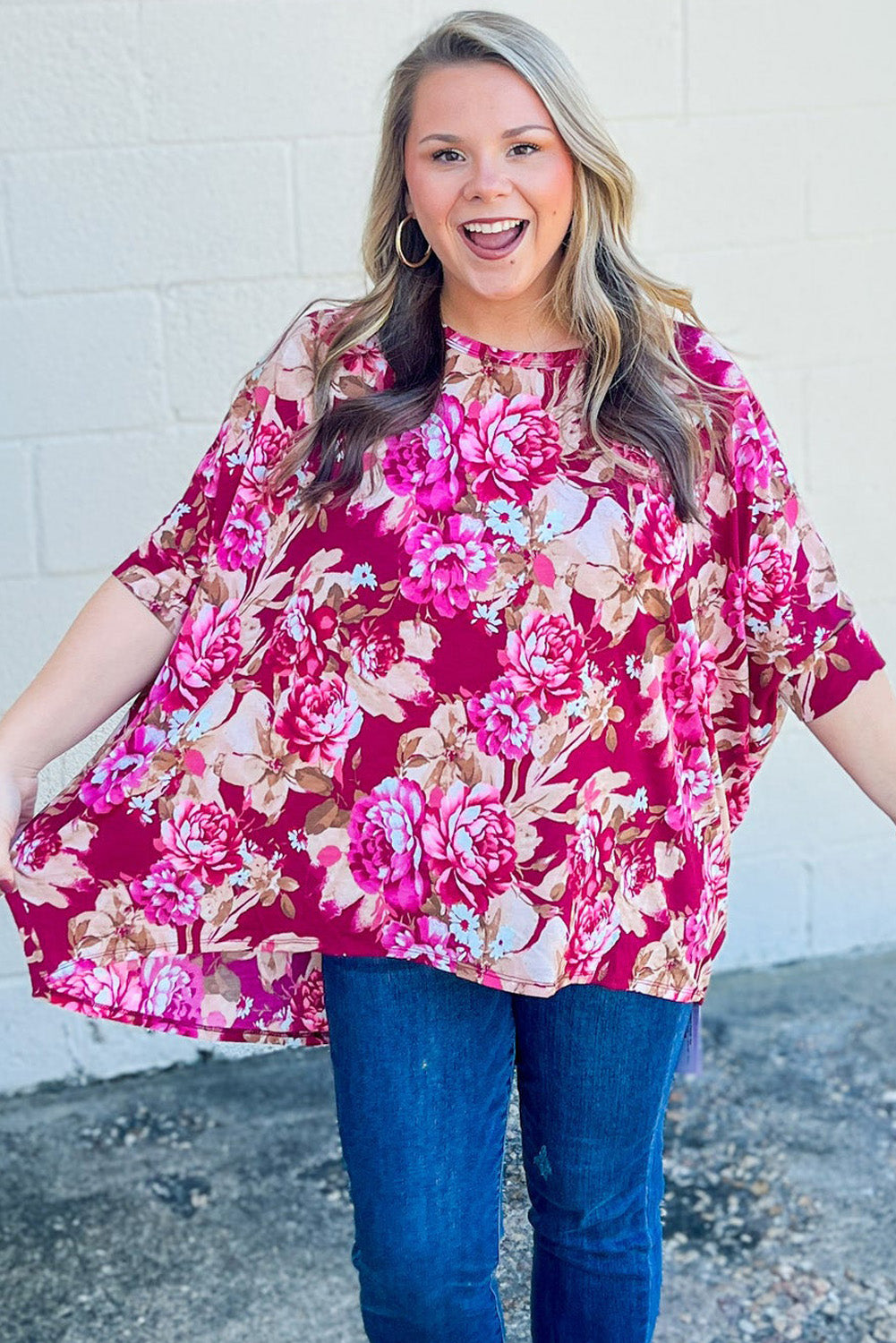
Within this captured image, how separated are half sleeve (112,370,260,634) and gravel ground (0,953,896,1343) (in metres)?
0.87

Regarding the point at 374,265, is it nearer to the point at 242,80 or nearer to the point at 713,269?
the point at 242,80

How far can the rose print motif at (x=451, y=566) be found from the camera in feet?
5.03

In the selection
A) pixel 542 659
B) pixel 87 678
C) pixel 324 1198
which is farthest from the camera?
pixel 324 1198

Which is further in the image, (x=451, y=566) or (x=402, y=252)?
(x=402, y=252)

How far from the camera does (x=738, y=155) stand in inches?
108

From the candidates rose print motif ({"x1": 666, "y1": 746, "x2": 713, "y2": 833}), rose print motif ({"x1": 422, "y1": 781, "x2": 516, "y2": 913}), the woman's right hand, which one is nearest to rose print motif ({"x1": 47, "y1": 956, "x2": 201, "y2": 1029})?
the woman's right hand

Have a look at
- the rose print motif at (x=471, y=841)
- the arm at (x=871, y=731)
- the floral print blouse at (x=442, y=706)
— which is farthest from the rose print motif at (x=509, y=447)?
the arm at (x=871, y=731)

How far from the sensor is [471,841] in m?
1.54

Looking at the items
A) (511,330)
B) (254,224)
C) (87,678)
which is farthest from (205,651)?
(254,224)

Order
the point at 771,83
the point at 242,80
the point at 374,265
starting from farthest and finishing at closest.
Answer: the point at 771,83, the point at 242,80, the point at 374,265

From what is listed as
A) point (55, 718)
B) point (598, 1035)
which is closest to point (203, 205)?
point (55, 718)

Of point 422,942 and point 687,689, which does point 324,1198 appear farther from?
point 687,689

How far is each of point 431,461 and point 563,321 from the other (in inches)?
9.4

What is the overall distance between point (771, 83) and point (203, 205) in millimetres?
1063
